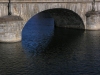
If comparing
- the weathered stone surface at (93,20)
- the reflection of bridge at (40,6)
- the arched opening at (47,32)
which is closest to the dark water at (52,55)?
the arched opening at (47,32)

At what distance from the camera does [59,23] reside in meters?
69.2

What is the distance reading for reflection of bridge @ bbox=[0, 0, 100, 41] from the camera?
48016 millimetres

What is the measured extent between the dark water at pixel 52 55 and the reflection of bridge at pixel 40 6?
469cm

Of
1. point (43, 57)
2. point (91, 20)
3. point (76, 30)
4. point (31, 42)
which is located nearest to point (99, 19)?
point (91, 20)

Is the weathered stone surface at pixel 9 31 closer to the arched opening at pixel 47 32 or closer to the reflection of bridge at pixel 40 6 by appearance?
the reflection of bridge at pixel 40 6

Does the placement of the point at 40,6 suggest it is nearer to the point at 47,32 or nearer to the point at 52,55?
the point at 47,32

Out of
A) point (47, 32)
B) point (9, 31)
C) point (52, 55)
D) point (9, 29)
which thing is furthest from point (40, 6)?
point (52, 55)

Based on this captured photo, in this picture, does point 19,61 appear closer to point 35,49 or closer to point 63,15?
point 35,49

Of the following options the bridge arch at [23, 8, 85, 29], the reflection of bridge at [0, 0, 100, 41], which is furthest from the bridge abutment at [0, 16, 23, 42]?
the bridge arch at [23, 8, 85, 29]

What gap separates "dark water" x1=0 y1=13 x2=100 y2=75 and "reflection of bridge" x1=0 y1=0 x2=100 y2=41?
4.69m

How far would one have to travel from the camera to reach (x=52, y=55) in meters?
40.8

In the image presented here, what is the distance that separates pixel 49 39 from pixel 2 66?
1991 cm

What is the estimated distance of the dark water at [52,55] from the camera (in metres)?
33.8

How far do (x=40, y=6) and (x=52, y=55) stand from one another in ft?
45.8
